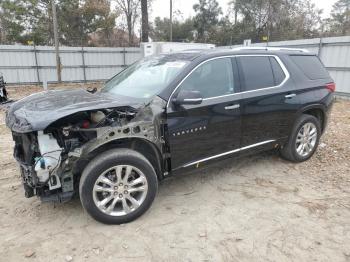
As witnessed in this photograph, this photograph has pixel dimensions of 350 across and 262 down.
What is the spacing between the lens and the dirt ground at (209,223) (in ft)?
9.24

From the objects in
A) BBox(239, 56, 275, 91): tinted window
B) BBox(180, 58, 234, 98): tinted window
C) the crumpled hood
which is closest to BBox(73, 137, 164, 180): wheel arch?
the crumpled hood

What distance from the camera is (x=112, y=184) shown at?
3.11 meters

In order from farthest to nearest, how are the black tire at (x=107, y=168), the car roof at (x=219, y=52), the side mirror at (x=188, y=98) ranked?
the car roof at (x=219, y=52) < the side mirror at (x=188, y=98) < the black tire at (x=107, y=168)

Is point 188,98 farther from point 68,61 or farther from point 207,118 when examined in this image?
point 68,61

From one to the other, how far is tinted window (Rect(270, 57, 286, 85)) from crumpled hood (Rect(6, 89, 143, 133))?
7.01 ft

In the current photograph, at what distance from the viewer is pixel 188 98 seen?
324 cm

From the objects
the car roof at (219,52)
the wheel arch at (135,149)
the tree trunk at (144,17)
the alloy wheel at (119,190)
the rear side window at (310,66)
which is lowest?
the alloy wheel at (119,190)

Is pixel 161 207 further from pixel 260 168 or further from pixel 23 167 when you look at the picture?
pixel 260 168

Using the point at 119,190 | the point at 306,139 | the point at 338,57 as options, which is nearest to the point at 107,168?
the point at 119,190

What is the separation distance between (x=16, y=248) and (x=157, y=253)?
1353mm

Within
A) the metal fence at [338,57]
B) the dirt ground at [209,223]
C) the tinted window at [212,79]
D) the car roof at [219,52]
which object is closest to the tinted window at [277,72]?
the car roof at [219,52]

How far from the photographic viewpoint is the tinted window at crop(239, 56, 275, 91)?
398cm

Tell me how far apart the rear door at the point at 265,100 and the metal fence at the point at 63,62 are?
13.9 metres

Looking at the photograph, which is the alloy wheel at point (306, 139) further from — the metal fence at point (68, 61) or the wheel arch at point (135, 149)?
the metal fence at point (68, 61)
